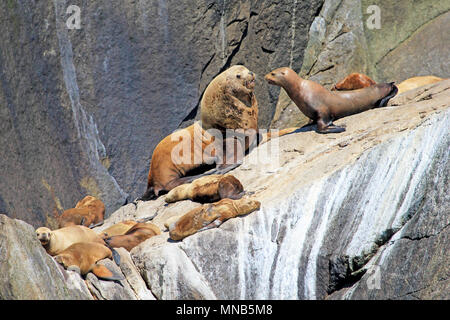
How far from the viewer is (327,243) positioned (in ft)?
20.9

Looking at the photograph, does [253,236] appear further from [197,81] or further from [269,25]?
[269,25]

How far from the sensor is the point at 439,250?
605cm

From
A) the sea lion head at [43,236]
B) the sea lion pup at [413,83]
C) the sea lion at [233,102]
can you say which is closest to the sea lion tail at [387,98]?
the sea lion pup at [413,83]

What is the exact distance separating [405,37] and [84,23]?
209 inches

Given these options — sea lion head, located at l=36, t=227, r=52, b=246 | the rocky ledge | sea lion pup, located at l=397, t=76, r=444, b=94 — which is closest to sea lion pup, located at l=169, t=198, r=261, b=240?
the rocky ledge

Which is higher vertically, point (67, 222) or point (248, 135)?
point (248, 135)

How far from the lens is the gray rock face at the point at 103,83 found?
8.80 meters

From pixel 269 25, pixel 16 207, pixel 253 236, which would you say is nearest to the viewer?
pixel 253 236

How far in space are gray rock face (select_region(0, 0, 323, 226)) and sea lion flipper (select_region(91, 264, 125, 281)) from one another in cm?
263

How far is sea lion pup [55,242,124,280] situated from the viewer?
611 cm

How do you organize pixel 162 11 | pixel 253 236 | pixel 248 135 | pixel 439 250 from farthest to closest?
pixel 162 11 → pixel 248 135 → pixel 253 236 → pixel 439 250

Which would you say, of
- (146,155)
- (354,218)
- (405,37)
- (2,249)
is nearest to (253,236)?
(354,218)

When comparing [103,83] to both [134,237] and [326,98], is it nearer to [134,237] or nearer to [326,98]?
[326,98]

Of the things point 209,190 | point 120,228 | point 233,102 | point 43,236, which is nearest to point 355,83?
point 233,102
